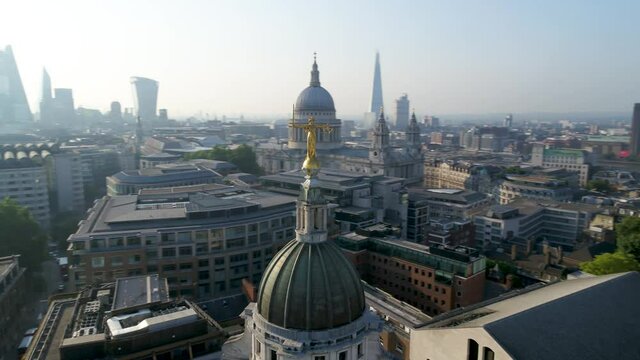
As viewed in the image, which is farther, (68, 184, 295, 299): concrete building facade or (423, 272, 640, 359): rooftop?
(68, 184, 295, 299): concrete building facade

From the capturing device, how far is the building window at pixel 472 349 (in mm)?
30750

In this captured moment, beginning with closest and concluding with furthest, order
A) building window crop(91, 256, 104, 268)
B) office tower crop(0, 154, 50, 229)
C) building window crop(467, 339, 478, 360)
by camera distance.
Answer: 1. building window crop(467, 339, 478, 360)
2. building window crop(91, 256, 104, 268)
3. office tower crop(0, 154, 50, 229)

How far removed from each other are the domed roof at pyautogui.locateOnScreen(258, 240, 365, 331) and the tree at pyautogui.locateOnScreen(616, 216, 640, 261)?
185ft

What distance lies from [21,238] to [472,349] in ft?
249

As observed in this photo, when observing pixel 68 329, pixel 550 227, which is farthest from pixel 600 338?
pixel 550 227

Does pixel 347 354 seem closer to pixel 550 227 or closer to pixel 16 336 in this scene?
pixel 16 336

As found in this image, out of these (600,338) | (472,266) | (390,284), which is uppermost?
(600,338)

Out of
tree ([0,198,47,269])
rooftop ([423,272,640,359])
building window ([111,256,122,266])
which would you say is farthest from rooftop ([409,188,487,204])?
tree ([0,198,47,269])

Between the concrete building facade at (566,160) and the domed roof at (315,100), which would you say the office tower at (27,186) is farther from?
the concrete building facade at (566,160)

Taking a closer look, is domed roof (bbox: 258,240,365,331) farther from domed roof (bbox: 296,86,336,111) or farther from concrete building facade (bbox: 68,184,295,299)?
domed roof (bbox: 296,86,336,111)

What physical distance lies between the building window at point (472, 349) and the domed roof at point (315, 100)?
401 ft

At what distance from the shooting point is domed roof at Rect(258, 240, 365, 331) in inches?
936

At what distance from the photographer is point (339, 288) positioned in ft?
79.6

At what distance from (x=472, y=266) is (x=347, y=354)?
130ft
